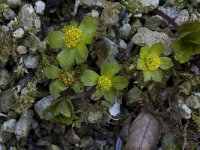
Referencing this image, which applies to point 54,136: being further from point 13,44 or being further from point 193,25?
point 193,25

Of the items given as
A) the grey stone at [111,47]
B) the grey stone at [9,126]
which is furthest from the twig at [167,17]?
the grey stone at [9,126]

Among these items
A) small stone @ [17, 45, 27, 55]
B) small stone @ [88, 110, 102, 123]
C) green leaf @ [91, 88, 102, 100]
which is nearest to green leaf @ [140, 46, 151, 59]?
green leaf @ [91, 88, 102, 100]

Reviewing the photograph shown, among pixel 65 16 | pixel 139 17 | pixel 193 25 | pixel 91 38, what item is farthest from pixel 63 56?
pixel 193 25

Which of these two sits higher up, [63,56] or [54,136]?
[63,56]

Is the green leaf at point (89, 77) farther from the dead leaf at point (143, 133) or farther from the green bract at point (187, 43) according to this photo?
the green bract at point (187, 43)

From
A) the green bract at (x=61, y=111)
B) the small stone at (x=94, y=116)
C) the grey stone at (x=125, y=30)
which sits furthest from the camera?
the grey stone at (x=125, y=30)
